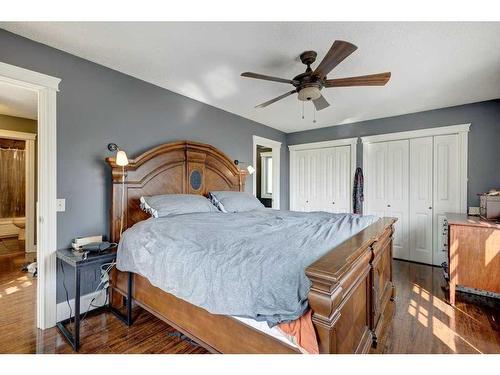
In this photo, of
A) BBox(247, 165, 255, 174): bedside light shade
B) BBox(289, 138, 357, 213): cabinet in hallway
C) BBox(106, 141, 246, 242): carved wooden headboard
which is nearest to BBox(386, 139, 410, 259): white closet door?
BBox(289, 138, 357, 213): cabinet in hallway

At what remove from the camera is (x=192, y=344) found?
1860 millimetres

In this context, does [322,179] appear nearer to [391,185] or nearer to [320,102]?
[391,185]

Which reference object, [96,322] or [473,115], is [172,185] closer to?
[96,322]

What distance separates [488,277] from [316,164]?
10.4ft

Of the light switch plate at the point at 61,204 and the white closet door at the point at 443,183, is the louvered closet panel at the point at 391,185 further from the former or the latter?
the light switch plate at the point at 61,204

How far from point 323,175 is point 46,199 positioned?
14.3 feet

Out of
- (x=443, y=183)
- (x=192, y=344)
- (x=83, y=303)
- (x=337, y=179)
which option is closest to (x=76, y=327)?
(x=83, y=303)

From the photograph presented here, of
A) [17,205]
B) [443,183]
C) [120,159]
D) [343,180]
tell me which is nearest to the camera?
[120,159]

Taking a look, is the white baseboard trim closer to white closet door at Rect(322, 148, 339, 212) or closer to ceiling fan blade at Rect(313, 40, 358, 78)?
ceiling fan blade at Rect(313, 40, 358, 78)

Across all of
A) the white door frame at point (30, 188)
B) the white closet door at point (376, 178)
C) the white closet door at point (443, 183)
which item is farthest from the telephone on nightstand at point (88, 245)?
the white closet door at point (443, 183)

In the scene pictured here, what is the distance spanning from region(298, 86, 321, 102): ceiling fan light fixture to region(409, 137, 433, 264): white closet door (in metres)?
2.75

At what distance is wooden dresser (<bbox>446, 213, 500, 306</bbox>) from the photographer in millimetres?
2404

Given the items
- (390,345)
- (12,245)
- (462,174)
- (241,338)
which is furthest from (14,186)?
(462,174)

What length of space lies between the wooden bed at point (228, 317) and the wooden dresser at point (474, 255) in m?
0.68
